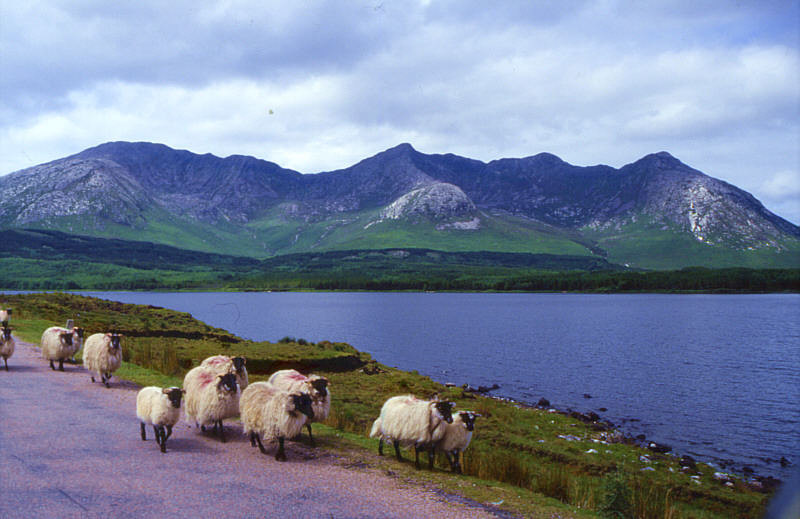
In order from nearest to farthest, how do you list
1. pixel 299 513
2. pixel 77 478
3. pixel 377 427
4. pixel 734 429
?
pixel 299 513 → pixel 77 478 → pixel 377 427 → pixel 734 429

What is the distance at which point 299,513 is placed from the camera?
432 inches

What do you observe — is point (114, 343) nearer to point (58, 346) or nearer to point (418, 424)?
point (58, 346)

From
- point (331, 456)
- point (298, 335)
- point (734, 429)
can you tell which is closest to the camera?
point (331, 456)

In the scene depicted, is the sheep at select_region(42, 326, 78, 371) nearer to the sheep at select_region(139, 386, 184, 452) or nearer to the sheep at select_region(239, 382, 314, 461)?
the sheep at select_region(139, 386, 184, 452)

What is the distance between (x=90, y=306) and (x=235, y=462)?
65.4m

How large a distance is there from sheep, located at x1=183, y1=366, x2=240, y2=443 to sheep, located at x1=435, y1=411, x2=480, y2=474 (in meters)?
6.50

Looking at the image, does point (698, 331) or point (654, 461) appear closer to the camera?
point (654, 461)

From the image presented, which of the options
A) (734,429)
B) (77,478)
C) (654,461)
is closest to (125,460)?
(77,478)

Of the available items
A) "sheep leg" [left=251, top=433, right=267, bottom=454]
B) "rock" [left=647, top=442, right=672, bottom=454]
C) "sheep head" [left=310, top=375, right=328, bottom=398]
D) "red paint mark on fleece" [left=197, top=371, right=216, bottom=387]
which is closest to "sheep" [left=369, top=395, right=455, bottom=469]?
"sheep head" [left=310, top=375, right=328, bottom=398]

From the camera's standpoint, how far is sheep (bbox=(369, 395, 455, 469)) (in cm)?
1563

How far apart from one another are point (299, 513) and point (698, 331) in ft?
298

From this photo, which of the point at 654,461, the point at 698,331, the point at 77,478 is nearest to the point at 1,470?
the point at 77,478

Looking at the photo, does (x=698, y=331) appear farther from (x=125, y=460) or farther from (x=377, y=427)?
(x=125, y=460)

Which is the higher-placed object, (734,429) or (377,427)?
(377,427)
